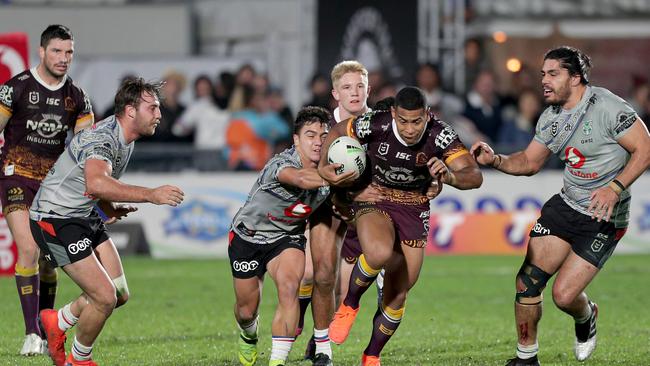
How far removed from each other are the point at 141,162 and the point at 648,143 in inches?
437

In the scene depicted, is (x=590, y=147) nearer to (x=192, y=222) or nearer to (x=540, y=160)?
(x=540, y=160)

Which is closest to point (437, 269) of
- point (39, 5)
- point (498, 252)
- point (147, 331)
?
point (498, 252)

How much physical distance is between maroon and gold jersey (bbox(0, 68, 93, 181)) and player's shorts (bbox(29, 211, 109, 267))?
1.58 meters

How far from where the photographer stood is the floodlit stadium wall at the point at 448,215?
1953 centimetres

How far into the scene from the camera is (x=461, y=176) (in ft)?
31.5

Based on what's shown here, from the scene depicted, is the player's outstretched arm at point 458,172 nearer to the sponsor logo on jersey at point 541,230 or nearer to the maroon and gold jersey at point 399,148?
the maroon and gold jersey at point 399,148

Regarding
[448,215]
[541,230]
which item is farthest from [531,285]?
[448,215]

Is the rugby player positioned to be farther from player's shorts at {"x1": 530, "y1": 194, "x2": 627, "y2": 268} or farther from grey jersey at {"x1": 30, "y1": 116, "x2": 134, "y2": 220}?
grey jersey at {"x1": 30, "y1": 116, "x2": 134, "y2": 220}

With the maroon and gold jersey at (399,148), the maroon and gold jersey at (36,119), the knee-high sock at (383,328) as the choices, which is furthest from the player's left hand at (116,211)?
the knee-high sock at (383,328)

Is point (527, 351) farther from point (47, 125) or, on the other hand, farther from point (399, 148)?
point (47, 125)

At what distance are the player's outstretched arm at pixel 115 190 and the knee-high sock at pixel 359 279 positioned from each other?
1.60 metres

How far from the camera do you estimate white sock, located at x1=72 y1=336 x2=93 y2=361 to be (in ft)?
31.2

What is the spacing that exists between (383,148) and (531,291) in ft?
5.19

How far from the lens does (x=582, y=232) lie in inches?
398
